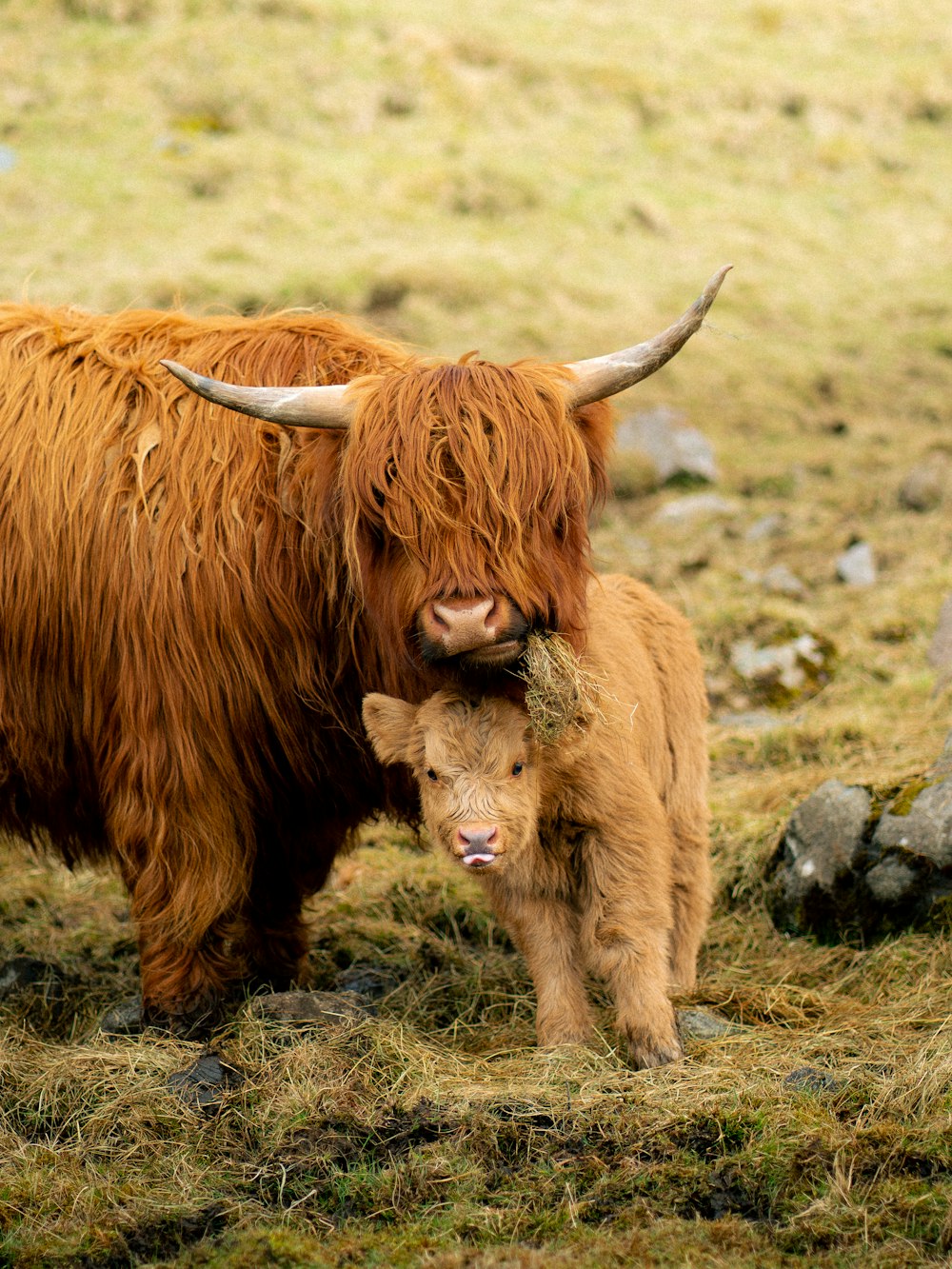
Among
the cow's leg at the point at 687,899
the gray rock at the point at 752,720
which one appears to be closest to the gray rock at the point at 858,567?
the gray rock at the point at 752,720

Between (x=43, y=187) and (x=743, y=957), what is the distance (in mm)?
14931

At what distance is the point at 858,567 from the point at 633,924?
17.9ft

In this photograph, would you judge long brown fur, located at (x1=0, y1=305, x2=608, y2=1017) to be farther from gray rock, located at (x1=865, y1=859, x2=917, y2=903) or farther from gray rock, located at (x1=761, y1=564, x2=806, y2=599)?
gray rock, located at (x1=761, y1=564, x2=806, y2=599)

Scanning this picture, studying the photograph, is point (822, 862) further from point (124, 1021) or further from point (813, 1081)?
point (124, 1021)

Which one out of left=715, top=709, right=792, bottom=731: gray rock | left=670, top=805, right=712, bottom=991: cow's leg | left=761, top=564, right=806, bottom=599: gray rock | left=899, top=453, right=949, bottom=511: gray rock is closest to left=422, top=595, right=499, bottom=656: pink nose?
Result: left=670, top=805, right=712, bottom=991: cow's leg

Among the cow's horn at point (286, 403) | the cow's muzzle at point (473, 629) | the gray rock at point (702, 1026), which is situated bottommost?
the gray rock at point (702, 1026)

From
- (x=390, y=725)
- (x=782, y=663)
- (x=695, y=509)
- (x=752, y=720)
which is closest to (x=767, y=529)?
(x=695, y=509)

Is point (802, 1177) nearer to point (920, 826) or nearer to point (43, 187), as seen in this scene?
point (920, 826)

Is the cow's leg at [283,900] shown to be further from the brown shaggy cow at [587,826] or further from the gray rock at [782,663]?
the gray rock at [782,663]

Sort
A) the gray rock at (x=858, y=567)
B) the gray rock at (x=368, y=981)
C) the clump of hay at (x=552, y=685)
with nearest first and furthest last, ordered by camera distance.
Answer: the clump of hay at (x=552, y=685) < the gray rock at (x=368, y=981) < the gray rock at (x=858, y=567)

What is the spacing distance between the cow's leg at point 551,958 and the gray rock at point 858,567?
5244 millimetres

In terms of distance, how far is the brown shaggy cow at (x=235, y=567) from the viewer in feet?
13.0

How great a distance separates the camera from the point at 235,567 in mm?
4379

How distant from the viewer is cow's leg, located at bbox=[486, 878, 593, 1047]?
4379 mm
